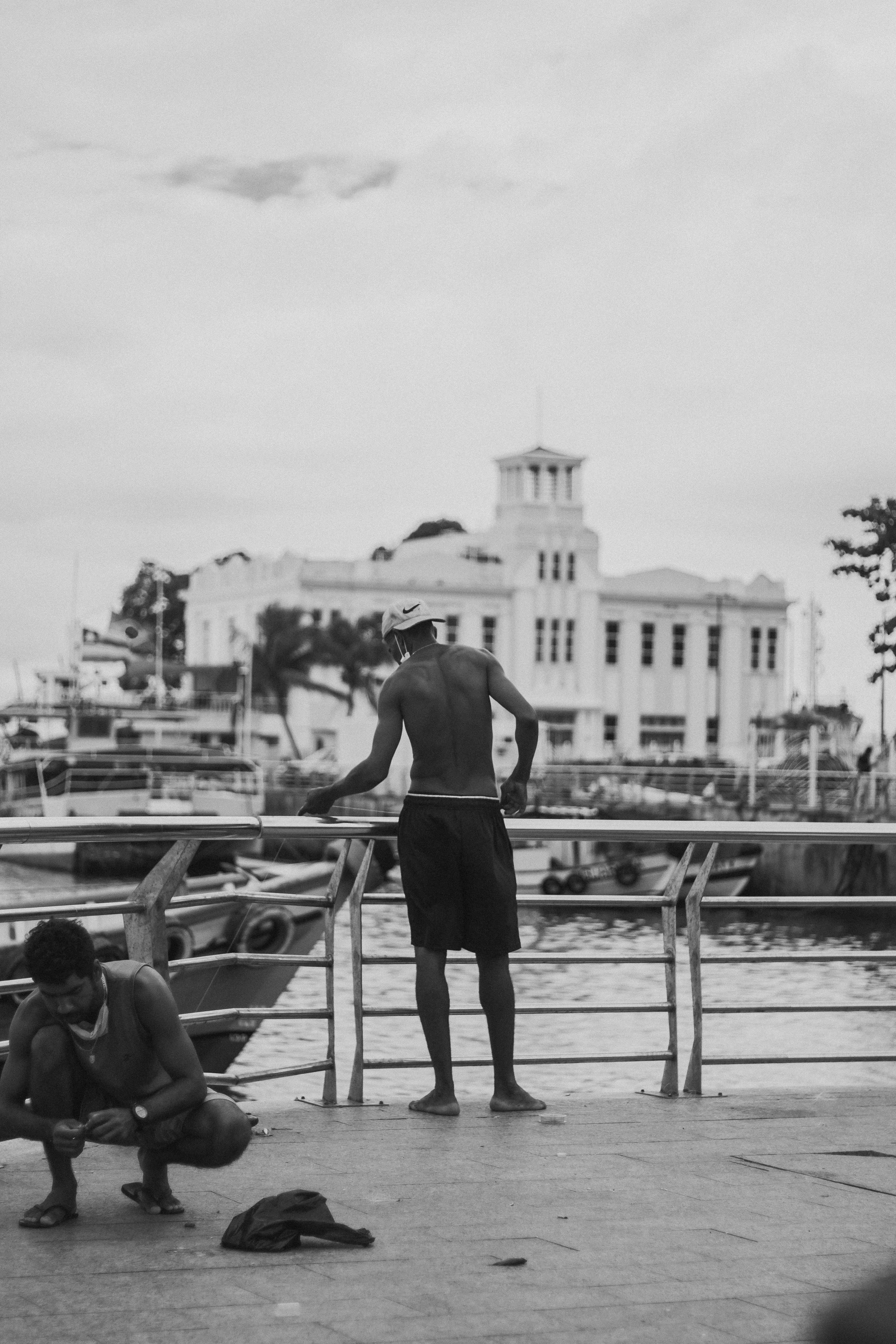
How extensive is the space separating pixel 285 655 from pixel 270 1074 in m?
80.4

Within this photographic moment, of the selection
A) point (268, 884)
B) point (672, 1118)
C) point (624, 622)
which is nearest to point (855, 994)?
point (268, 884)

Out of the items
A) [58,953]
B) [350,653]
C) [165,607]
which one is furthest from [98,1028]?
[165,607]

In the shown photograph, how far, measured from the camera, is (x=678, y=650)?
103m

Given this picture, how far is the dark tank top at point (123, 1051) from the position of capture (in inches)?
180

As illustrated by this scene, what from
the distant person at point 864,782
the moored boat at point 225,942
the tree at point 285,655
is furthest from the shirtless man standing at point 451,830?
the tree at point 285,655

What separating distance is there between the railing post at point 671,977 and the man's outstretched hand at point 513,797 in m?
0.74

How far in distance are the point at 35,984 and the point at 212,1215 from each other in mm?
800

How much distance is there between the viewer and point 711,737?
102875 millimetres

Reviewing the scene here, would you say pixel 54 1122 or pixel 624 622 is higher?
pixel 624 622

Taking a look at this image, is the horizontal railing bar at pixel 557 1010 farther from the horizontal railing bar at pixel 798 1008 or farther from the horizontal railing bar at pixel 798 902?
the horizontal railing bar at pixel 798 902

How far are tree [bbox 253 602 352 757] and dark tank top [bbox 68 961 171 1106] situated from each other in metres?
80.6

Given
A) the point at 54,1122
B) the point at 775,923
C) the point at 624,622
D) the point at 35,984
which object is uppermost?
the point at 624,622

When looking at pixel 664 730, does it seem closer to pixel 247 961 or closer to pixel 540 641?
pixel 540 641

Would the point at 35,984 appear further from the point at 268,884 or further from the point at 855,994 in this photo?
the point at 855,994
